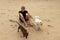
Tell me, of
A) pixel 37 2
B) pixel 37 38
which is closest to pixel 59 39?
pixel 37 38

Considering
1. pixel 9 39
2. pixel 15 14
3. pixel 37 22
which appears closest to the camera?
pixel 9 39

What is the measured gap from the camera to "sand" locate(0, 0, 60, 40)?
5.71m

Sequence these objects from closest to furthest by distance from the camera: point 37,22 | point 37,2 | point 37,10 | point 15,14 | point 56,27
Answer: point 37,22, point 56,27, point 15,14, point 37,10, point 37,2

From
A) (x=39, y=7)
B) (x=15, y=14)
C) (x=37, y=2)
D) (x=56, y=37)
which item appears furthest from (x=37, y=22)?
(x=37, y=2)

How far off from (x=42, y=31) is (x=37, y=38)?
484mm

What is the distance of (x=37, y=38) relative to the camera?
5.59m

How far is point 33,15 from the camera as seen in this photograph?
729 centimetres

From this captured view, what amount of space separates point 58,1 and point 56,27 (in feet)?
12.1

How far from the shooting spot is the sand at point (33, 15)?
5.71 m

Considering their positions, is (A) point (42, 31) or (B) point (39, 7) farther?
(B) point (39, 7)

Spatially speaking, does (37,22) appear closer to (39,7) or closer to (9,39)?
(9,39)

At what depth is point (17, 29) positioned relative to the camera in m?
6.06

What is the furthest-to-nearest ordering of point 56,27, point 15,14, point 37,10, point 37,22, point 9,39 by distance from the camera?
point 37,10
point 15,14
point 56,27
point 37,22
point 9,39

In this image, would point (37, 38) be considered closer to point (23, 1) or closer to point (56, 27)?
point (56, 27)
